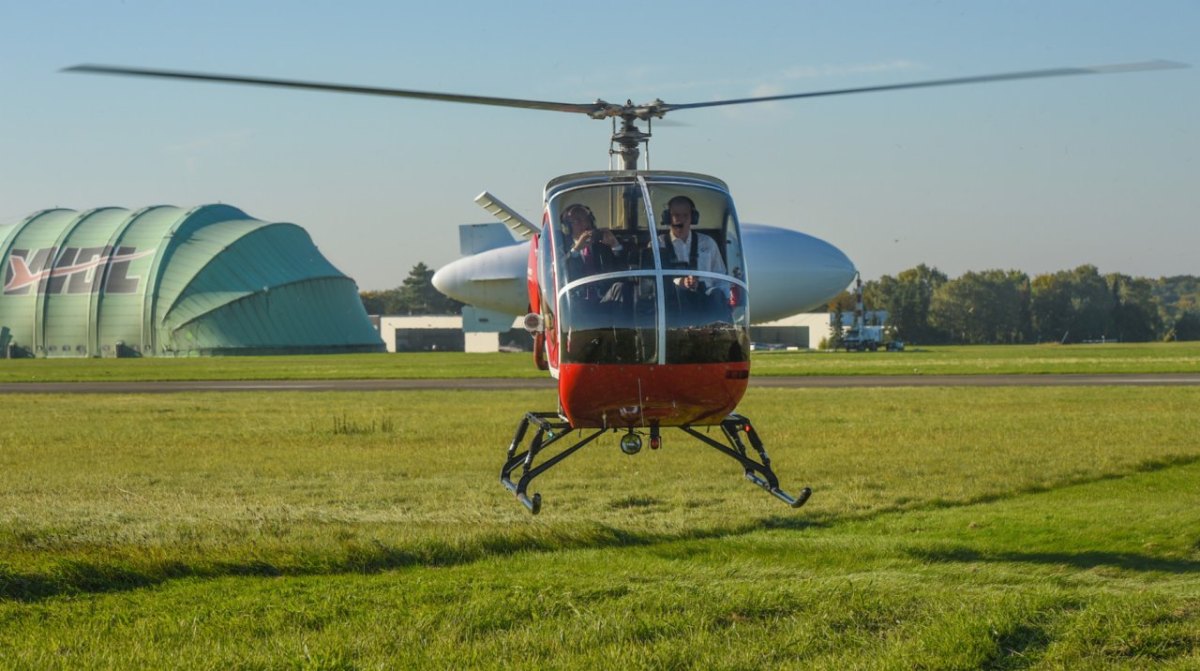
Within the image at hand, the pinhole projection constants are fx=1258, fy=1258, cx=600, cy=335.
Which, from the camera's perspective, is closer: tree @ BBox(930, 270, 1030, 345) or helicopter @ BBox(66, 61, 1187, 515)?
helicopter @ BBox(66, 61, 1187, 515)

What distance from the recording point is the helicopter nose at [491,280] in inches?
1171

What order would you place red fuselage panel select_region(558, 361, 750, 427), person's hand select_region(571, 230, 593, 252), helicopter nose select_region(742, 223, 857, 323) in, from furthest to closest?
helicopter nose select_region(742, 223, 857, 323)
person's hand select_region(571, 230, 593, 252)
red fuselage panel select_region(558, 361, 750, 427)

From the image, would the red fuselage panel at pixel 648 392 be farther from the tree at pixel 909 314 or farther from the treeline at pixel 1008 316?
the treeline at pixel 1008 316

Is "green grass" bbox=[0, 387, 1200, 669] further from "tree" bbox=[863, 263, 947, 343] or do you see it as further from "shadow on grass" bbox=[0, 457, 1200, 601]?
"tree" bbox=[863, 263, 947, 343]

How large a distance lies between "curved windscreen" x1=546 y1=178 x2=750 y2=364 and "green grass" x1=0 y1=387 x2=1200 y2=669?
2.03m

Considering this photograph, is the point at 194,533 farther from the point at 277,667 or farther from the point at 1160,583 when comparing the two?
the point at 1160,583

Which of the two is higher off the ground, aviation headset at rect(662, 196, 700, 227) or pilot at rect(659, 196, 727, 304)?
aviation headset at rect(662, 196, 700, 227)

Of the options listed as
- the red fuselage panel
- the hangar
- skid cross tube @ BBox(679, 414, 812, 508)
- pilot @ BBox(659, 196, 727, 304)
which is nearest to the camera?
the red fuselage panel

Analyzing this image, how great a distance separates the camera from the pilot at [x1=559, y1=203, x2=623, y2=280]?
38.9ft

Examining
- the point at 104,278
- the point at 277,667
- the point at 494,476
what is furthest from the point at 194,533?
the point at 104,278

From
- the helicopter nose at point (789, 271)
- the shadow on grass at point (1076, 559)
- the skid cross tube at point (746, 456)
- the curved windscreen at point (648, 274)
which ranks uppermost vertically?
the helicopter nose at point (789, 271)

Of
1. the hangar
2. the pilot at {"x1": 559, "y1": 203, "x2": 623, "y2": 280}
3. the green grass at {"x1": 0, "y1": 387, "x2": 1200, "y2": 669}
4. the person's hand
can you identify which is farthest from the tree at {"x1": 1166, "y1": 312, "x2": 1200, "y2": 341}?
the person's hand

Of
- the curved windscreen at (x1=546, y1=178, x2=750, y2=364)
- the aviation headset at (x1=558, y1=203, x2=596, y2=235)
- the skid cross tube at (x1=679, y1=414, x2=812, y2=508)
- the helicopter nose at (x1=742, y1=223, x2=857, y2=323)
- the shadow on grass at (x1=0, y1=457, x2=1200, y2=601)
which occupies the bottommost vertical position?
the shadow on grass at (x1=0, y1=457, x2=1200, y2=601)

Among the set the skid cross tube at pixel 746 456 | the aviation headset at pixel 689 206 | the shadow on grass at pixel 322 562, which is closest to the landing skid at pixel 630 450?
the skid cross tube at pixel 746 456
